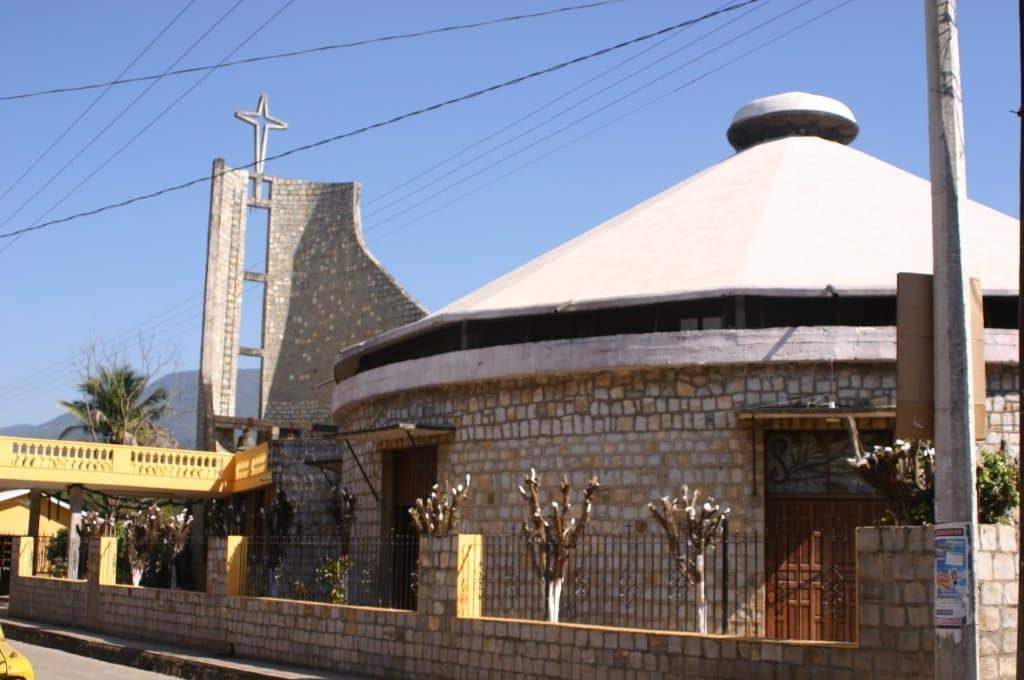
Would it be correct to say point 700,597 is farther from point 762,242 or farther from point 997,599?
point 762,242

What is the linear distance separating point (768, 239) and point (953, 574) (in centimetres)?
1035

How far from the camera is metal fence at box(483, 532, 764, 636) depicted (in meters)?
14.8

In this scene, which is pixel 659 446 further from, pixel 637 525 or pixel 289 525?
pixel 289 525

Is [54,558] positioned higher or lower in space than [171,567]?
lower

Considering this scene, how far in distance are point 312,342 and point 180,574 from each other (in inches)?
438

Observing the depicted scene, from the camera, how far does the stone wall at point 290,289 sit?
3816 cm

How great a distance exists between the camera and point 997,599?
923cm

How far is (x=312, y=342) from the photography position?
129 ft

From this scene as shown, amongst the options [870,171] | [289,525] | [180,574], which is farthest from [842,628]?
[180,574]

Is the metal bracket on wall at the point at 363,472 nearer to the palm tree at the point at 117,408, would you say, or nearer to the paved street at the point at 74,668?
the paved street at the point at 74,668

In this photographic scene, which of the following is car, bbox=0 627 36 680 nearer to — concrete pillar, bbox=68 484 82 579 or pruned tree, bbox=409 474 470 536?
pruned tree, bbox=409 474 470 536

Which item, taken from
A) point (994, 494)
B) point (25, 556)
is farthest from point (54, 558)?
point (994, 494)

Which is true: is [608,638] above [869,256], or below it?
below

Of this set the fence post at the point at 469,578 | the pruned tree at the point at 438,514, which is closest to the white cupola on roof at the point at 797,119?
the pruned tree at the point at 438,514
